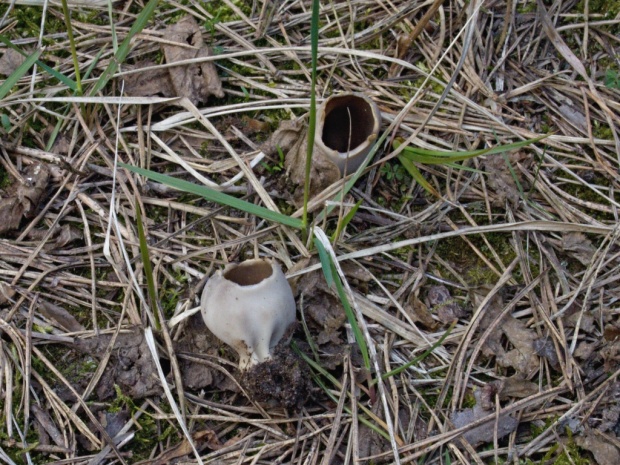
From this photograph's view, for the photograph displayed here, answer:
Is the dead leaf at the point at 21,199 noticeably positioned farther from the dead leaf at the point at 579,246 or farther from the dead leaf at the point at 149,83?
the dead leaf at the point at 579,246

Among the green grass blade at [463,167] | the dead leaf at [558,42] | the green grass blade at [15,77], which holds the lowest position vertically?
Answer: the green grass blade at [463,167]

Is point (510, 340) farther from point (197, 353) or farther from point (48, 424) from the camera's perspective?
point (48, 424)

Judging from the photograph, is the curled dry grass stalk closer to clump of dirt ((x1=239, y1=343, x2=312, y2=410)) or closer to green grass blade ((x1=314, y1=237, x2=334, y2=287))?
clump of dirt ((x1=239, y1=343, x2=312, y2=410))

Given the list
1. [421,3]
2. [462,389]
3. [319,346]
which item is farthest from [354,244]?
[421,3]

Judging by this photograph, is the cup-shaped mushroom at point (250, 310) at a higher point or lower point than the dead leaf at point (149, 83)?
lower

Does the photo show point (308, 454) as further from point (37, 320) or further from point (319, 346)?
point (37, 320)

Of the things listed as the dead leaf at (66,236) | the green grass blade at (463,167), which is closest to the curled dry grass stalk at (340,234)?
the dead leaf at (66,236)
